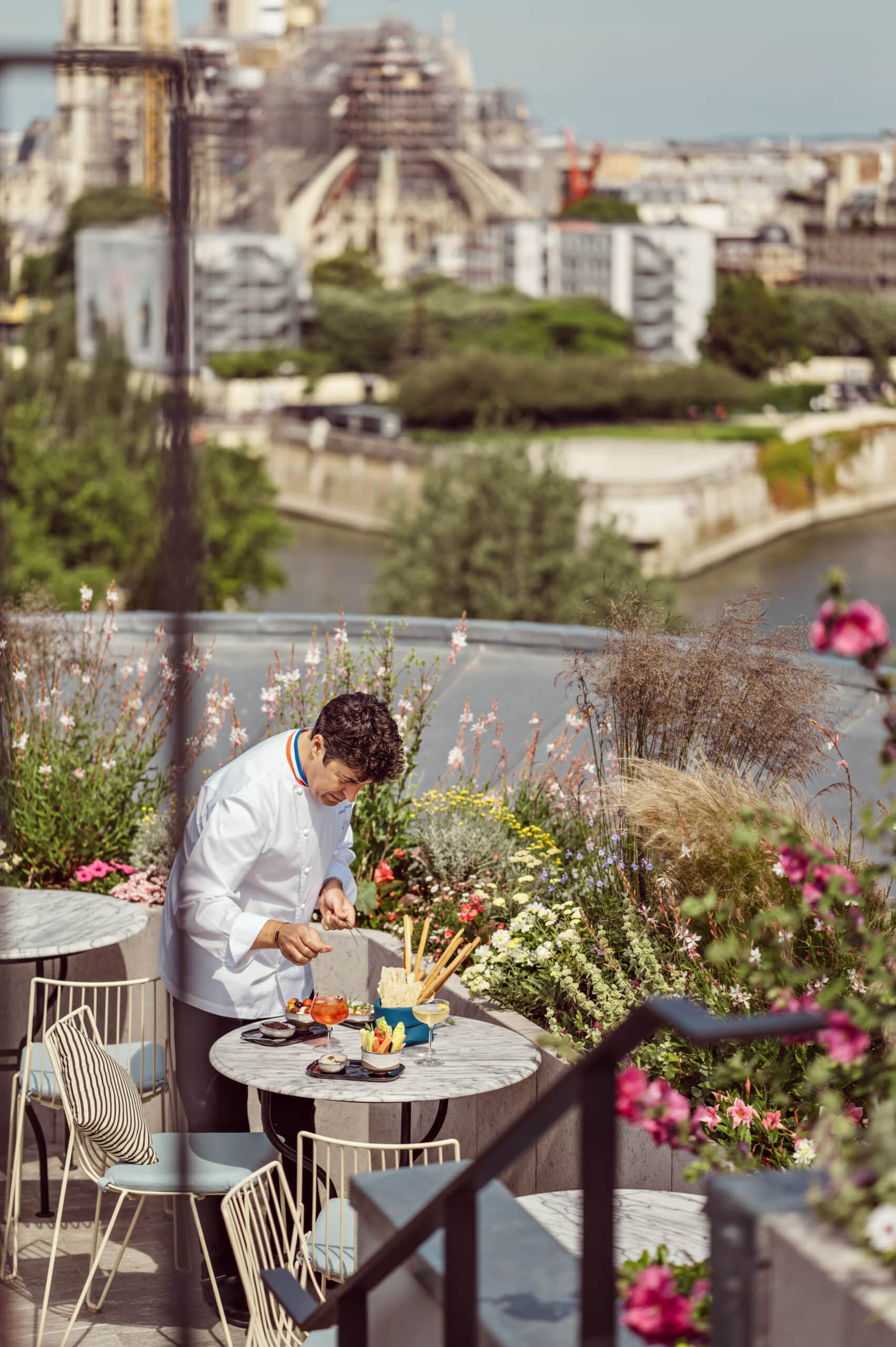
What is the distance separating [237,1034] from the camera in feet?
14.3

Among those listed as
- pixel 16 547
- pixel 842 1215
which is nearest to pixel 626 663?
pixel 842 1215

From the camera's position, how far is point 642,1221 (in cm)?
346

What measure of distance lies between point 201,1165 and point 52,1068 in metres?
0.79

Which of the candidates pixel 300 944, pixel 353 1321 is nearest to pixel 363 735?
pixel 300 944

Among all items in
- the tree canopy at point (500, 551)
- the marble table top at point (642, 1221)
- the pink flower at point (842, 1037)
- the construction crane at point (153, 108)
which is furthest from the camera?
the tree canopy at point (500, 551)

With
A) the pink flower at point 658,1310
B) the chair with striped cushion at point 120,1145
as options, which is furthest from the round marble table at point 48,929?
the pink flower at point 658,1310

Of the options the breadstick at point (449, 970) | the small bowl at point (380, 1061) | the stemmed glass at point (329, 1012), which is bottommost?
the small bowl at point (380, 1061)

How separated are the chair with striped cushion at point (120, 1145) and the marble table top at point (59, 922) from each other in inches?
27.9

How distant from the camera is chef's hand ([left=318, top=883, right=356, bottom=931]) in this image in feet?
14.6

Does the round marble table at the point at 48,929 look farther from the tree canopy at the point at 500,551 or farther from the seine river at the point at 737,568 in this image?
the seine river at the point at 737,568

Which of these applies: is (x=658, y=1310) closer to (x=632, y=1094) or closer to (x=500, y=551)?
(x=632, y=1094)

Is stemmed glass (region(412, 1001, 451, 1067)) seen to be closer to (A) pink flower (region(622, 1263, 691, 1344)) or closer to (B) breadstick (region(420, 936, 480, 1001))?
(B) breadstick (region(420, 936, 480, 1001))

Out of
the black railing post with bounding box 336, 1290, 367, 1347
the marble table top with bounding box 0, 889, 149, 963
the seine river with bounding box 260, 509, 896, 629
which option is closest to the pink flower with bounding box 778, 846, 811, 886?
the black railing post with bounding box 336, 1290, 367, 1347

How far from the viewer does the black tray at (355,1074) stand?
4078 mm
